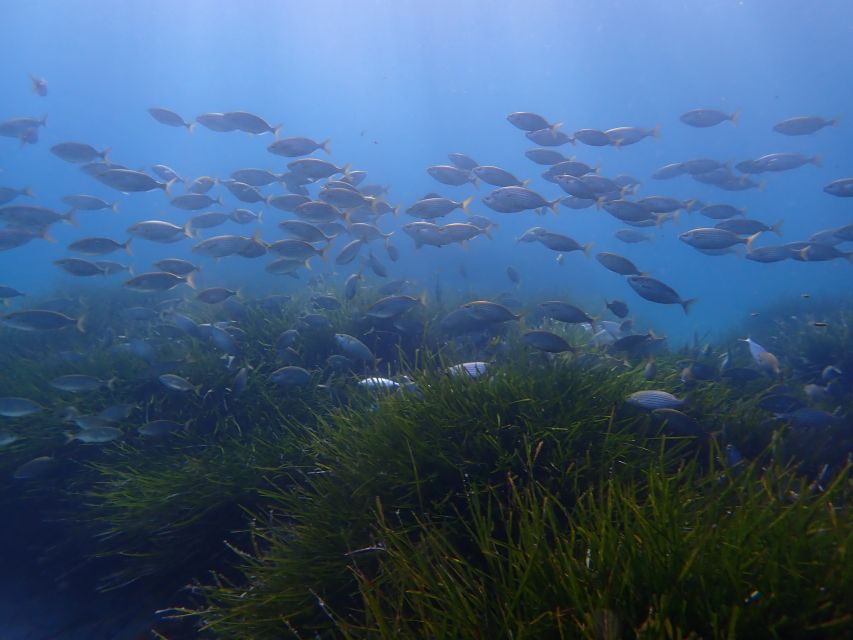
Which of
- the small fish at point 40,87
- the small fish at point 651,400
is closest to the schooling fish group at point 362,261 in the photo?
the small fish at point 651,400

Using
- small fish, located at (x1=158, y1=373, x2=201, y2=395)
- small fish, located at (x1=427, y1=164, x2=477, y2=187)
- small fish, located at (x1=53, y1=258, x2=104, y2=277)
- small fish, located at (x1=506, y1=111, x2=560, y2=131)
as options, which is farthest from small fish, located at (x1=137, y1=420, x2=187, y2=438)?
small fish, located at (x1=506, y1=111, x2=560, y2=131)

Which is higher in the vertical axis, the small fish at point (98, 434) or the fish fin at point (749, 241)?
the fish fin at point (749, 241)

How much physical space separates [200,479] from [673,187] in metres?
97.2

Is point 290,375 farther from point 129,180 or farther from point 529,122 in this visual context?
point 529,122

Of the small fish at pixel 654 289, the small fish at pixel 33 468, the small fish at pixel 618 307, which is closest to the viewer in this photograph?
the small fish at pixel 33 468

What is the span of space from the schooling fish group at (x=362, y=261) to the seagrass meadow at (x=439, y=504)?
0.22 meters

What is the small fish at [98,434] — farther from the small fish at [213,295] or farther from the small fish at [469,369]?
the small fish at [469,369]

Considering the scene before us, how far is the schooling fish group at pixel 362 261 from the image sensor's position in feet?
18.3

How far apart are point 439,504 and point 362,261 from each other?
681 centimetres

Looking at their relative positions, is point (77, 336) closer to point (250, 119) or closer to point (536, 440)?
point (250, 119)

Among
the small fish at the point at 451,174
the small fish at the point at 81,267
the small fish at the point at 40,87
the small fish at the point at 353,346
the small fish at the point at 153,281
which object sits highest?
the small fish at the point at 40,87

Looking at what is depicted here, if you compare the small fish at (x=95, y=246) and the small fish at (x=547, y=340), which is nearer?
the small fish at (x=547, y=340)

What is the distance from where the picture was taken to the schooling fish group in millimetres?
5574

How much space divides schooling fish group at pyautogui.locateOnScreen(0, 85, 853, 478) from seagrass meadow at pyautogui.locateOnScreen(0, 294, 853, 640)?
22 centimetres
